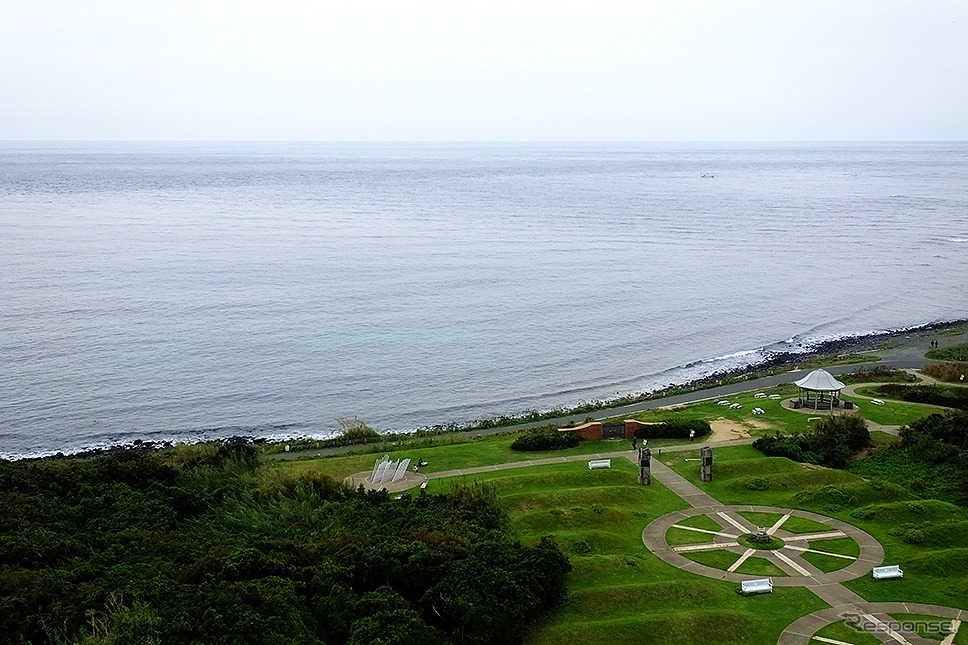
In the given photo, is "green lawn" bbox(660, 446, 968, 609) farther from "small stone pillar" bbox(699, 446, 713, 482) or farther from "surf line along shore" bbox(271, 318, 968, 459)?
"surf line along shore" bbox(271, 318, 968, 459)

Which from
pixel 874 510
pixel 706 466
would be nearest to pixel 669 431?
pixel 706 466

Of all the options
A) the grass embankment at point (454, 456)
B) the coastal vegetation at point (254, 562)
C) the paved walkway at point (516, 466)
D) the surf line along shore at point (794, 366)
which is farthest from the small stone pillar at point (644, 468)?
the surf line along shore at point (794, 366)

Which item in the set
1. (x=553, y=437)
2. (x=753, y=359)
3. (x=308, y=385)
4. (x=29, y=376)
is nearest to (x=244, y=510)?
(x=553, y=437)

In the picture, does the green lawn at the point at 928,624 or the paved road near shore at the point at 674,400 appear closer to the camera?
the green lawn at the point at 928,624

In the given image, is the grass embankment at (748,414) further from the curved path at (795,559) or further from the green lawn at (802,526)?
the green lawn at (802,526)

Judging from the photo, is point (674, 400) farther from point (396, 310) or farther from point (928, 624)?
point (396, 310)

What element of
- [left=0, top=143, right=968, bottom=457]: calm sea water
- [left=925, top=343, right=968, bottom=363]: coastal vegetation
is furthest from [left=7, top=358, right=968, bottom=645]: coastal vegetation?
[left=925, top=343, right=968, bottom=363]: coastal vegetation
